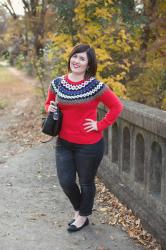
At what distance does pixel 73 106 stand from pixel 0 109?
48.3 ft

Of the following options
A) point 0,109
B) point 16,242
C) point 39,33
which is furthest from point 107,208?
point 0,109

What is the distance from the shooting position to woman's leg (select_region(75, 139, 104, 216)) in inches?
190

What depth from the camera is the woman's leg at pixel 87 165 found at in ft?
15.9

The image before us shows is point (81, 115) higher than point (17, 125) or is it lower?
higher

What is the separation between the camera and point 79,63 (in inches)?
185

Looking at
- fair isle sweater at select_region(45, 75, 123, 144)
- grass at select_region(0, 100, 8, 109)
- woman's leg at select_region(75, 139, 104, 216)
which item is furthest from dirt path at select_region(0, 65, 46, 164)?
fair isle sweater at select_region(45, 75, 123, 144)

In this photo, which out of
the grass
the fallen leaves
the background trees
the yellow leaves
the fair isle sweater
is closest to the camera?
the fair isle sweater

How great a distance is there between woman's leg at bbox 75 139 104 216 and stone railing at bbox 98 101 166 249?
0.53m

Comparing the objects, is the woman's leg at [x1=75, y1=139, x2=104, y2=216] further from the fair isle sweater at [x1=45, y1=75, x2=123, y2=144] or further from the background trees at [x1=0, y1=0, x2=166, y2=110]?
the background trees at [x1=0, y1=0, x2=166, y2=110]

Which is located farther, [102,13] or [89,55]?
[102,13]

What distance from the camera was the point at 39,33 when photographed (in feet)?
56.5

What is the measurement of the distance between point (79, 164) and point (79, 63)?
100cm

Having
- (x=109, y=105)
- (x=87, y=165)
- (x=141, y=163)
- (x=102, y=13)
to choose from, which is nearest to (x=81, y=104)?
(x=109, y=105)

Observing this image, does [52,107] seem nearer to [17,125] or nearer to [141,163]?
[141,163]
